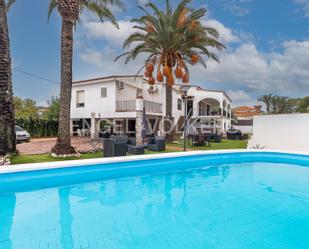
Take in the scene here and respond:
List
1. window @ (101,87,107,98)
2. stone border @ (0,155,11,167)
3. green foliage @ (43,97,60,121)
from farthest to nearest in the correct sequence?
green foliage @ (43,97,60,121), window @ (101,87,107,98), stone border @ (0,155,11,167)

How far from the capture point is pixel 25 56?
2805 cm

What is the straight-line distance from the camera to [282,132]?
57.4ft

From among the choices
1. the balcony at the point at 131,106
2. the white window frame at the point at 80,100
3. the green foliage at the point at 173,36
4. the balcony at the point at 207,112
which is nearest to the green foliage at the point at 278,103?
the balcony at the point at 207,112

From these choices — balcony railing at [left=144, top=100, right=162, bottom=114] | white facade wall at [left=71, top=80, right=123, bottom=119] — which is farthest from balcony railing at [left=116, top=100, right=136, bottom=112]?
balcony railing at [left=144, top=100, right=162, bottom=114]

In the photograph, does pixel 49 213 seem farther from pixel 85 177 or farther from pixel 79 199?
pixel 85 177

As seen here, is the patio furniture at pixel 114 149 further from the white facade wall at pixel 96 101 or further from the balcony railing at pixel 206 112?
the balcony railing at pixel 206 112

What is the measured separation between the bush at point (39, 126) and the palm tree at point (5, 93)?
53.7 feet

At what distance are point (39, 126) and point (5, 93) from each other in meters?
17.9

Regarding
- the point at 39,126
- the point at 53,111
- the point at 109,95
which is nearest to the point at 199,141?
the point at 109,95

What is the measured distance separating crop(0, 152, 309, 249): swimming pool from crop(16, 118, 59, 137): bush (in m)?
19.9

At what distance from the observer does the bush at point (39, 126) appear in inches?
999

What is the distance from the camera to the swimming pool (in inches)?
180

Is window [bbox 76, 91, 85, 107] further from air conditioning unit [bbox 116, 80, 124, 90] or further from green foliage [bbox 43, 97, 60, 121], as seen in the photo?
green foliage [bbox 43, 97, 60, 121]

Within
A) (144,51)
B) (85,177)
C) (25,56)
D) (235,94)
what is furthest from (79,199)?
(235,94)
